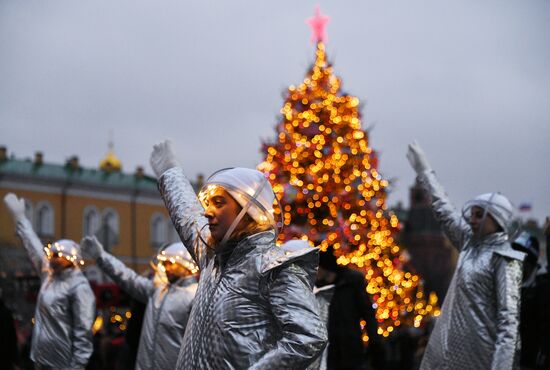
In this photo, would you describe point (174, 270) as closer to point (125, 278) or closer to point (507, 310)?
point (125, 278)

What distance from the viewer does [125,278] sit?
1027 centimetres

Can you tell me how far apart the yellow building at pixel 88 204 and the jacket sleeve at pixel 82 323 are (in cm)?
5771

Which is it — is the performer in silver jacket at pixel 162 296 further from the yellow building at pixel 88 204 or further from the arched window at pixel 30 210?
the arched window at pixel 30 210

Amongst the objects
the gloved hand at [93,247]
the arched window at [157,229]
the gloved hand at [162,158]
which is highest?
the gloved hand at [162,158]

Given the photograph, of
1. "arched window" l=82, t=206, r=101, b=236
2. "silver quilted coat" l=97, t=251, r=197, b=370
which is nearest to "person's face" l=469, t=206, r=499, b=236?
"silver quilted coat" l=97, t=251, r=197, b=370

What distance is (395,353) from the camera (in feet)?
73.3

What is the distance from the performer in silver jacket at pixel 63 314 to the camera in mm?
10391

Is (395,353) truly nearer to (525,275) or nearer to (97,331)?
(97,331)

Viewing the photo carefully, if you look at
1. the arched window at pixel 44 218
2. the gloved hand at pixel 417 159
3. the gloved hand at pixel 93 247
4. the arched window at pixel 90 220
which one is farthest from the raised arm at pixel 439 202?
the arched window at pixel 90 220

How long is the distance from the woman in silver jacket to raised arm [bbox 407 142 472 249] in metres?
3.79

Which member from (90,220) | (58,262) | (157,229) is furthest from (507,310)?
(157,229)

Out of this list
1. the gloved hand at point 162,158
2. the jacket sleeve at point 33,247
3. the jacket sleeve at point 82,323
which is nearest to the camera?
the gloved hand at point 162,158

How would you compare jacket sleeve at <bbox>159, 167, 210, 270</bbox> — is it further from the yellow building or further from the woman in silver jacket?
the yellow building

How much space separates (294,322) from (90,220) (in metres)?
71.2
